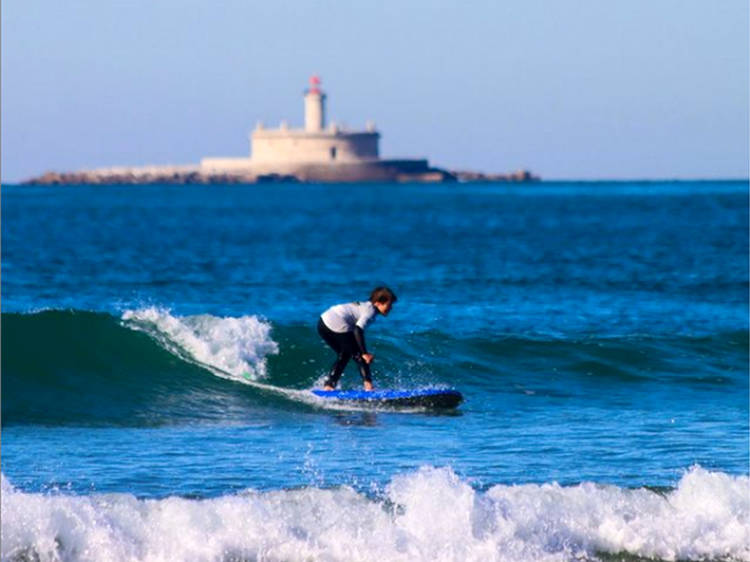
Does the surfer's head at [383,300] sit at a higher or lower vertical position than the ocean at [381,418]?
higher

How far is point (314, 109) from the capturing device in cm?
16000

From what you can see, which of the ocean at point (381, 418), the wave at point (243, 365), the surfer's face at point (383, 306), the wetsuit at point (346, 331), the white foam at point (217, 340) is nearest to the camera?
the ocean at point (381, 418)

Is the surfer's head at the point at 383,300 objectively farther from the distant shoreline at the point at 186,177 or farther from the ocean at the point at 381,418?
the distant shoreline at the point at 186,177

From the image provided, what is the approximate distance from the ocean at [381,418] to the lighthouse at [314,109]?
4745 inches

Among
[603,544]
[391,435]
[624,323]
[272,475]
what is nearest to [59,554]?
[272,475]

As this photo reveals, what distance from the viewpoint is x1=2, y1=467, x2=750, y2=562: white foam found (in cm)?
1018

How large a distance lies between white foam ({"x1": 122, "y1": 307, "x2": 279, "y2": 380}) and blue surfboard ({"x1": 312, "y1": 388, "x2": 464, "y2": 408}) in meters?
2.52

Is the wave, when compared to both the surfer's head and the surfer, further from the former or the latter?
the surfer's head

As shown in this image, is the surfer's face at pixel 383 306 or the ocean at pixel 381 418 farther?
the surfer's face at pixel 383 306

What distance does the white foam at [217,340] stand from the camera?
1864cm

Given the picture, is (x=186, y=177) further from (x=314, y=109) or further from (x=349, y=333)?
(x=349, y=333)

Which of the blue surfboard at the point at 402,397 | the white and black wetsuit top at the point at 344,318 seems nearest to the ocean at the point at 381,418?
the blue surfboard at the point at 402,397

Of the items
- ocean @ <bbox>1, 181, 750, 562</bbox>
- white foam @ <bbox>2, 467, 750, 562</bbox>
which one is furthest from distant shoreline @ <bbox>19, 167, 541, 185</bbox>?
white foam @ <bbox>2, 467, 750, 562</bbox>

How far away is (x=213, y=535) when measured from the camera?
10.3 metres
